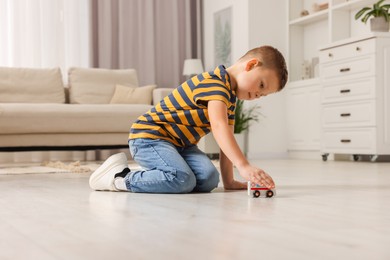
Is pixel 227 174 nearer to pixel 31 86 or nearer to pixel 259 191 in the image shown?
pixel 259 191

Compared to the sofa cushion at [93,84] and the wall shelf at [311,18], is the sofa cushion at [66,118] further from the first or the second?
the wall shelf at [311,18]

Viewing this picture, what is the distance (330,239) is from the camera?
1.19m

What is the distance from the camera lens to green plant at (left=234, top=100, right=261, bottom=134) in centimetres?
590

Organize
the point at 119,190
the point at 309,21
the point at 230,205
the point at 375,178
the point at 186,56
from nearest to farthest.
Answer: the point at 230,205 → the point at 119,190 → the point at 375,178 → the point at 309,21 → the point at 186,56

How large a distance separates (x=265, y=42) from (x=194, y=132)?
3.99m

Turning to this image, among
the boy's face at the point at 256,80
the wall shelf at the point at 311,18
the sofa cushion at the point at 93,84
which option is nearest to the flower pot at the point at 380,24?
the wall shelf at the point at 311,18

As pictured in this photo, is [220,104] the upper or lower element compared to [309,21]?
lower

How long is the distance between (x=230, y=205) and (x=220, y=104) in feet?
1.23

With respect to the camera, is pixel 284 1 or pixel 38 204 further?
pixel 284 1

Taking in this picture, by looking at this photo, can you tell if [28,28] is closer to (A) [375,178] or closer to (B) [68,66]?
(B) [68,66]

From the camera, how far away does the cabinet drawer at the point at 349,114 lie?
475 cm

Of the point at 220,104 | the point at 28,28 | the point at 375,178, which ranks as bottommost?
the point at 375,178

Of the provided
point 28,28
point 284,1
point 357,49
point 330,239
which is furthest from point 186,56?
point 330,239

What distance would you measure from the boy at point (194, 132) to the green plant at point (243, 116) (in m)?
3.55
